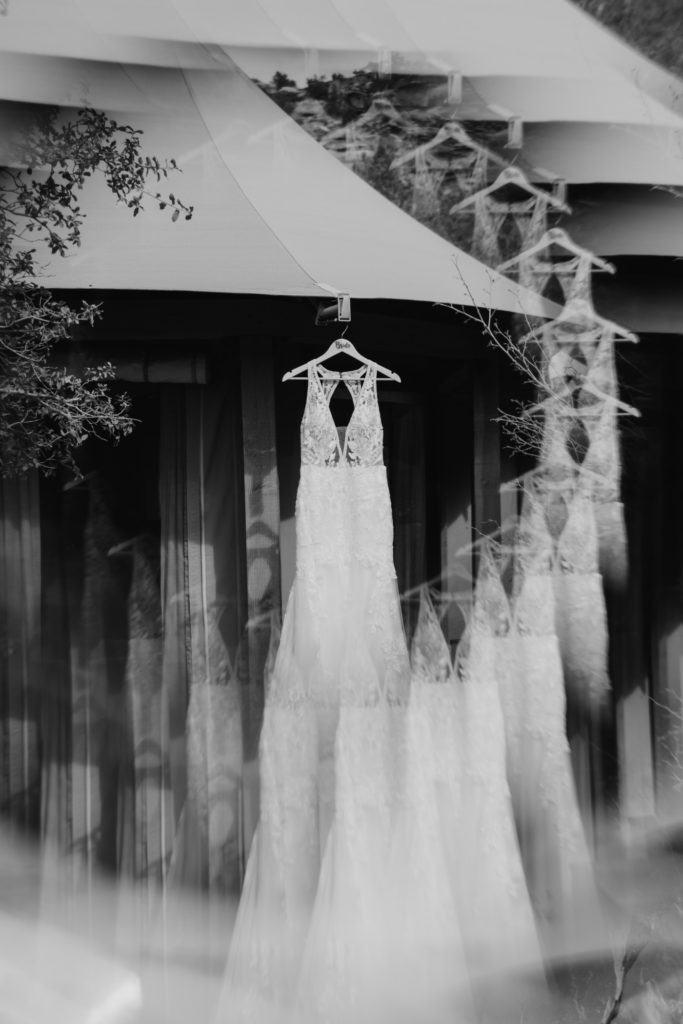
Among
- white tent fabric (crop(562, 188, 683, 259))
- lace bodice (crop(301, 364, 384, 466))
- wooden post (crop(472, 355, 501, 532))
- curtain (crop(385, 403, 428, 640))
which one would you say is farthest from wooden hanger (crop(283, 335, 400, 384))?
white tent fabric (crop(562, 188, 683, 259))

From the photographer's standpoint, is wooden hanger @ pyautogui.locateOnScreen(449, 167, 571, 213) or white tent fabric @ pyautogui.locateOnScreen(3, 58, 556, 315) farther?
wooden hanger @ pyautogui.locateOnScreen(449, 167, 571, 213)

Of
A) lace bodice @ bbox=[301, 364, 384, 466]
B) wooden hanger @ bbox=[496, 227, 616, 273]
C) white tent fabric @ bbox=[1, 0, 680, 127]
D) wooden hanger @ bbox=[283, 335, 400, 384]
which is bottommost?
lace bodice @ bbox=[301, 364, 384, 466]

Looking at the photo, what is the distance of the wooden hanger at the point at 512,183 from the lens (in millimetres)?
2496

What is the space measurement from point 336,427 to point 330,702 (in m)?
0.75

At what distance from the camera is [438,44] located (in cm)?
247

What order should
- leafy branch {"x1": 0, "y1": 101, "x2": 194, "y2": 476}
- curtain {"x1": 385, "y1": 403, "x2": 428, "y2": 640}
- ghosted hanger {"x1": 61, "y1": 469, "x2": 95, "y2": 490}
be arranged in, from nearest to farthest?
1. leafy branch {"x1": 0, "y1": 101, "x2": 194, "y2": 476}
2. ghosted hanger {"x1": 61, "y1": 469, "x2": 95, "y2": 490}
3. curtain {"x1": 385, "y1": 403, "x2": 428, "y2": 640}

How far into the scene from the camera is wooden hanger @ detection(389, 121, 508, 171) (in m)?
2.50

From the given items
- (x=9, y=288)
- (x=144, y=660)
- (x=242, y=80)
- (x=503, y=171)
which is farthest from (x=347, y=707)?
(x=242, y=80)

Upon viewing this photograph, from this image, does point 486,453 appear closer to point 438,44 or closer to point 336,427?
point 336,427

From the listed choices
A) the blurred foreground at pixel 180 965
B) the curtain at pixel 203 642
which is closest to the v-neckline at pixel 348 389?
the curtain at pixel 203 642

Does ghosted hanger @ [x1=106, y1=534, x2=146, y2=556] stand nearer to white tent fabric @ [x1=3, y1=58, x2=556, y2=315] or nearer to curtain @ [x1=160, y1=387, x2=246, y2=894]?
curtain @ [x1=160, y1=387, x2=246, y2=894]

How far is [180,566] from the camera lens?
247 centimetres

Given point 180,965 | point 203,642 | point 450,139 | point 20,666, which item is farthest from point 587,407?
point 180,965

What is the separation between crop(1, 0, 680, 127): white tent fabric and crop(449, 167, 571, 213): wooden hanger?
0.16m
